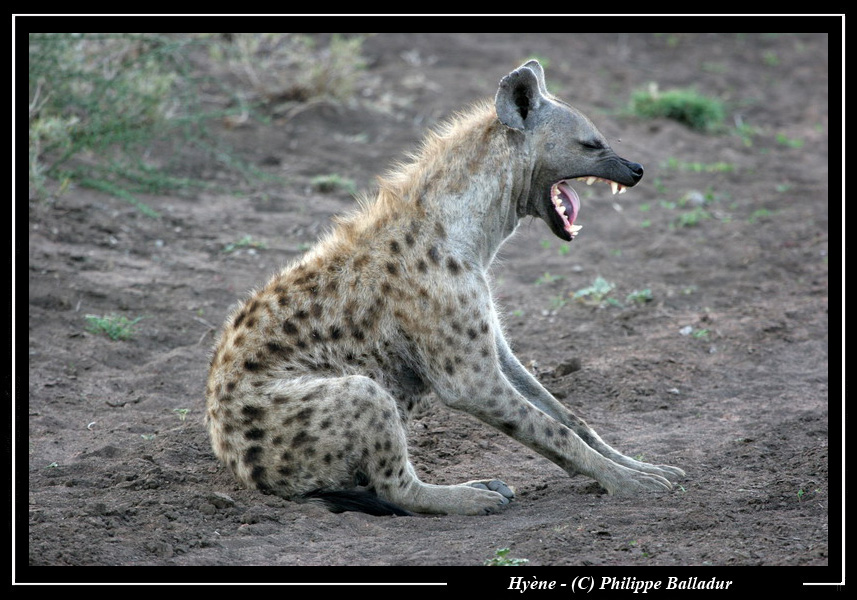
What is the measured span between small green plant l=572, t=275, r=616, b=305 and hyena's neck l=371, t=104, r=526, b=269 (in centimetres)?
233

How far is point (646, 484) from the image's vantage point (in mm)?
4152

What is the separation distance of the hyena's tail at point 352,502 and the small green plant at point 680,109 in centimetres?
793

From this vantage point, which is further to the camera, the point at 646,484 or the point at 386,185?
the point at 386,185

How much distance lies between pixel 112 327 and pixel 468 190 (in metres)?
2.67

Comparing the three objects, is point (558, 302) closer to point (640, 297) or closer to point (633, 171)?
point (640, 297)

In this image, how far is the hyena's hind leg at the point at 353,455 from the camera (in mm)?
3871

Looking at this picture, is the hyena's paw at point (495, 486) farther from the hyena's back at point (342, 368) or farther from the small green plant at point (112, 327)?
the small green plant at point (112, 327)

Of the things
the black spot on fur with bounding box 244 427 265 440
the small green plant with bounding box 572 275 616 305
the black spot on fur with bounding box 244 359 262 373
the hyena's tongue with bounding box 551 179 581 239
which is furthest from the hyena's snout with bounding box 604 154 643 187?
the small green plant with bounding box 572 275 616 305

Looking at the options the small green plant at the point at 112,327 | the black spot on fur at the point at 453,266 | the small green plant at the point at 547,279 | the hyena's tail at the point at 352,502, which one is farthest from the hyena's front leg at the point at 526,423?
the small green plant at the point at 547,279

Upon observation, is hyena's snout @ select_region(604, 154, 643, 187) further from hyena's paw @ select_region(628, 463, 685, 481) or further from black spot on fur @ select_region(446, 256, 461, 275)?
hyena's paw @ select_region(628, 463, 685, 481)

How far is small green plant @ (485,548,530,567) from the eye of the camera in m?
3.41

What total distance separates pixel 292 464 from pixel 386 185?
4.33 ft
